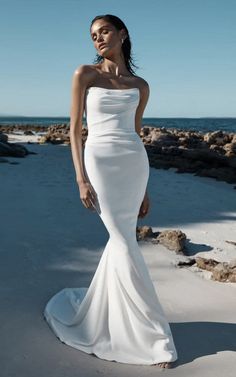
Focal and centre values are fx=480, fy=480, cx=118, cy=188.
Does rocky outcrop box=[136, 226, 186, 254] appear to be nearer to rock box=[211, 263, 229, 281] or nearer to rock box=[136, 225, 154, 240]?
rock box=[136, 225, 154, 240]

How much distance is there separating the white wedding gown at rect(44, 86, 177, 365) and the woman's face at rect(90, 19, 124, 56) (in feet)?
0.85

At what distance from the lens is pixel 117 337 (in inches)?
106

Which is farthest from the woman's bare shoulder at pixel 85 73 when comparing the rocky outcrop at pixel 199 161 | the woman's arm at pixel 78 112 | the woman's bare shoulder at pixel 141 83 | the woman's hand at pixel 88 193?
the rocky outcrop at pixel 199 161

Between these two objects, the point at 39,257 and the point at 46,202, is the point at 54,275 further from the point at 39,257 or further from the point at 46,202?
the point at 46,202

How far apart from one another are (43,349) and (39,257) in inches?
64.0

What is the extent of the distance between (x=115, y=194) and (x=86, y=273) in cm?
151

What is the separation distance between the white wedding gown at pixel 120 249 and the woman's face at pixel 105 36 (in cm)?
26

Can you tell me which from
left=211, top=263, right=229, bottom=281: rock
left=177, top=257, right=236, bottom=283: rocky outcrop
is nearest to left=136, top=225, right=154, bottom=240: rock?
left=177, top=257, right=236, bottom=283: rocky outcrop

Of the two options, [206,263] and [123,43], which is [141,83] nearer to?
[123,43]

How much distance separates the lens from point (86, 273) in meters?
4.00

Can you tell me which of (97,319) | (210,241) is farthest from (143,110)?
(210,241)

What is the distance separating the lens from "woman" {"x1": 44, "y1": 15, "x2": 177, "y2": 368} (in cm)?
265

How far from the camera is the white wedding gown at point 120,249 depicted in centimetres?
265

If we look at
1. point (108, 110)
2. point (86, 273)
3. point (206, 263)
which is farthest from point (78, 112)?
point (206, 263)
